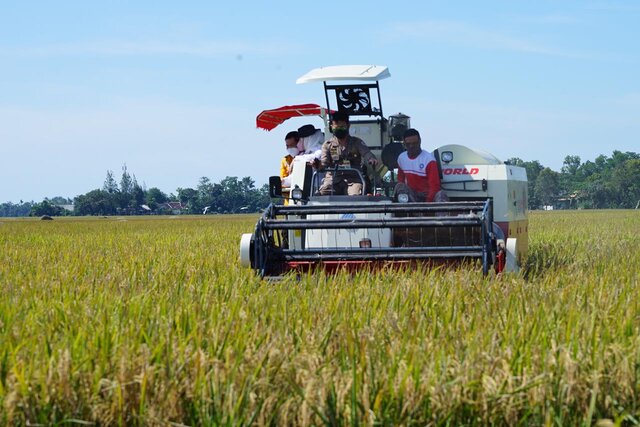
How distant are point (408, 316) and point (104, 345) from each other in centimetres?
204

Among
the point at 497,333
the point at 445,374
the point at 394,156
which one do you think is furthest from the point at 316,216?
the point at 445,374

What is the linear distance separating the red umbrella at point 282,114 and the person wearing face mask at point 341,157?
822mm

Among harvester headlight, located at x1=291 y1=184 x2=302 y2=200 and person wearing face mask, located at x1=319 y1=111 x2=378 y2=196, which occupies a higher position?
person wearing face mask, located at x1=319 y1=111 x2=378 y2=196

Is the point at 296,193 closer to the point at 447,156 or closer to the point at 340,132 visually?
the point at 340,132

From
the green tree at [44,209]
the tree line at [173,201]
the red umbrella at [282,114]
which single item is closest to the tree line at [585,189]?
the tree line at [173,201]

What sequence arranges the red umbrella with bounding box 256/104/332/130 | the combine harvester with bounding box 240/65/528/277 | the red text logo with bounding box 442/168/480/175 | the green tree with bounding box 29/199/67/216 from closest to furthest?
the combine harvester with bounding box 240/65/528/277, the red text logo with bounding box 442/168/480/175, the red umbrella with bounding box 256/104/332/130, the green tree with bounding box 29/199/67/216

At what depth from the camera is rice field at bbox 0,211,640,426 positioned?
13.1 ft

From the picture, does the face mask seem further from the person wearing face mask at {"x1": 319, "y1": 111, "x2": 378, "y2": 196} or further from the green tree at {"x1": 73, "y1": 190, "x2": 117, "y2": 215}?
the green tree at {"x1": 73, "y1": 190, "x2": 117, "y2": 215}

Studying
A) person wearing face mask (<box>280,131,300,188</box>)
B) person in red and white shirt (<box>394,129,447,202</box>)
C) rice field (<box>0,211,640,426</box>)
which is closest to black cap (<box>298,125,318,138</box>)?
person wearing face mask (<box>280,131,300,188</box>)

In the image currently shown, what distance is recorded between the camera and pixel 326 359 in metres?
4.82

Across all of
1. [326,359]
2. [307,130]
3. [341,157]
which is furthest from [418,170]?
[326,359]

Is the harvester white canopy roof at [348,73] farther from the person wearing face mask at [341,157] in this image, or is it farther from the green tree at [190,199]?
the green tree at [190,199]

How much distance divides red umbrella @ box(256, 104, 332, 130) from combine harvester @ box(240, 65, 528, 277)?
2cm

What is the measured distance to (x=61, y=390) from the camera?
13.3 feet
